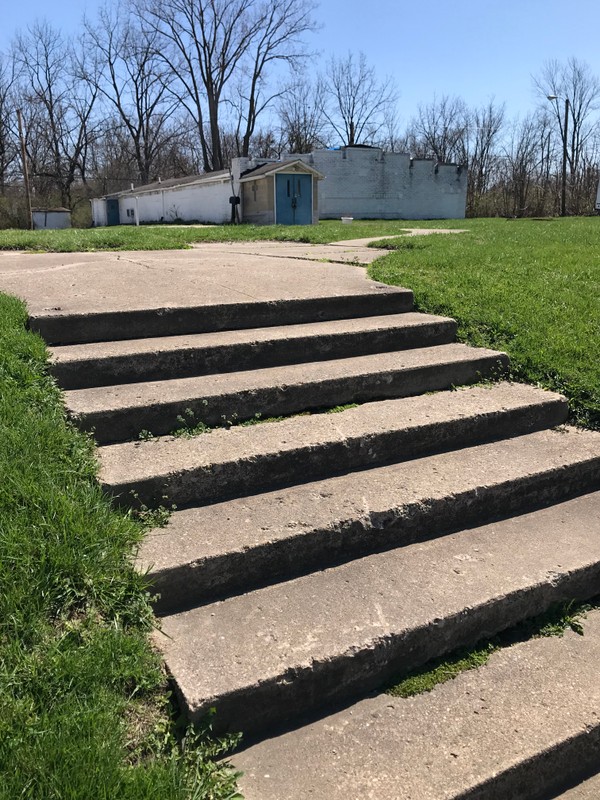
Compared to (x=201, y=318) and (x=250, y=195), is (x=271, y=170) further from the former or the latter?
(x=201, y=318)

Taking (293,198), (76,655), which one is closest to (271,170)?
(293,198)

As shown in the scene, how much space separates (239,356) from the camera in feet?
12.1

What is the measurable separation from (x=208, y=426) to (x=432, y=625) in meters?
1.48

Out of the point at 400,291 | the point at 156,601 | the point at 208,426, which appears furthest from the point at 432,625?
the point at 400,291

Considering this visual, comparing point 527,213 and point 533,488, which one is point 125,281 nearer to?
point 533,488

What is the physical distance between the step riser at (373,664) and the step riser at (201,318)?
2460 mm

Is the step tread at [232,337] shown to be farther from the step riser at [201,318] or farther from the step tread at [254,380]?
the step tread at [254,380]

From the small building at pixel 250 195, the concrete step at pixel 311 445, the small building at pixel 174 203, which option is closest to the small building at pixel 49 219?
the small building at pixel 174 203

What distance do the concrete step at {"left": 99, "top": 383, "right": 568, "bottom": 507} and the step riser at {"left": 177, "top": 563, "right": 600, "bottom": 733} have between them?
934mm

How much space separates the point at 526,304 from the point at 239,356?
8.71 feet

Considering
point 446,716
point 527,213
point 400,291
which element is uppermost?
point 527,213

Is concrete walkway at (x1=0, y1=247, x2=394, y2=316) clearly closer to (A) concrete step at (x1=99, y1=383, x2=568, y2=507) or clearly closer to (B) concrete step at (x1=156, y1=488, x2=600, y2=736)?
(A) concrete step at (x1=99, y1=383, x2=568, y2=507)

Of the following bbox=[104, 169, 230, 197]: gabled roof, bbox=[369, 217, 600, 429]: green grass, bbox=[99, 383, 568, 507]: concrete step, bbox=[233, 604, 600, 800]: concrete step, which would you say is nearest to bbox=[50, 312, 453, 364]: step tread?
bbox=[369, 217, 600, 429]: green grass

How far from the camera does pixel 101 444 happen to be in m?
2.96
